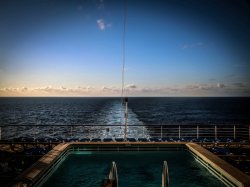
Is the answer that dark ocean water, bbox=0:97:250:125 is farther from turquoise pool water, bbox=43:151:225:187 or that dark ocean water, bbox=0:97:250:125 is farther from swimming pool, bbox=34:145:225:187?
turquoise pool water, bbox=43:151:225:187

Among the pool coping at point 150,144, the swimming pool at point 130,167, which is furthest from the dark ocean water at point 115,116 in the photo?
the pool coping at point 150,144

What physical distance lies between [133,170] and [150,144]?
7.24 ft

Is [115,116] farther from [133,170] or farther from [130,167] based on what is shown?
[133,170]

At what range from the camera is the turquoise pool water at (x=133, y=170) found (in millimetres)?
8773

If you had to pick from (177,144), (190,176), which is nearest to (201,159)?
(190,176)

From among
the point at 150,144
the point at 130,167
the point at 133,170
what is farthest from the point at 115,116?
the point at 133,170

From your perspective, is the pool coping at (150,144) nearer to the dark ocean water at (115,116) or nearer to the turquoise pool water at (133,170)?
the turquoise pool water at (133,170)

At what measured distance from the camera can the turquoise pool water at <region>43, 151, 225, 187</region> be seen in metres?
8.77

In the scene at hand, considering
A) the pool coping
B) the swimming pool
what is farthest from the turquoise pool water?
the pool coping

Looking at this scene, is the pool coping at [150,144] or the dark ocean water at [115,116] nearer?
the pool coping at [150,144]

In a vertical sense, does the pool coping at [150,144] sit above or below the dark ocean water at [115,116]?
above

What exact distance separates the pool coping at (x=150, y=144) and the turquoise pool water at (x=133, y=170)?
0.40 m

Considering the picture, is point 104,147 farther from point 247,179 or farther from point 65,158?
point 247,179

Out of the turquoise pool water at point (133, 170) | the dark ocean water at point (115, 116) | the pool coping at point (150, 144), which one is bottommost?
the dark ocean water at point (115, 116)
